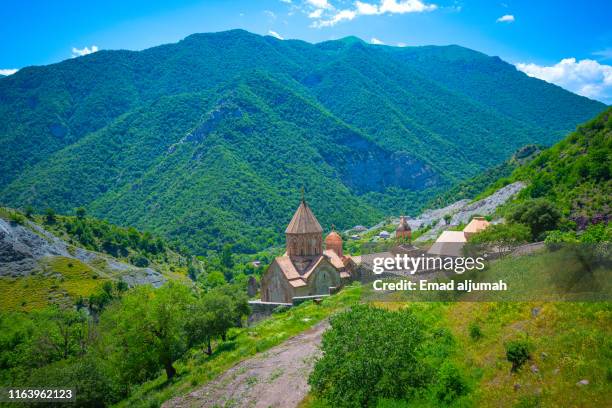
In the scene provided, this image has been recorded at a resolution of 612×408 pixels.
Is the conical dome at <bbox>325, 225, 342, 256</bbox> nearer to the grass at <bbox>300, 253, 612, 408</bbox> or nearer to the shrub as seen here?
the grass at <bbox>300, 253, 612, 408</bbox>

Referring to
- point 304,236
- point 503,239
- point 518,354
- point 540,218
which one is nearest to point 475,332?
point 518,354

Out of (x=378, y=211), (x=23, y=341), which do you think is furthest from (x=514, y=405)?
(x=378, y=211)

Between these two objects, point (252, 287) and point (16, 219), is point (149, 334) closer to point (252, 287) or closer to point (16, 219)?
point (252, 287)

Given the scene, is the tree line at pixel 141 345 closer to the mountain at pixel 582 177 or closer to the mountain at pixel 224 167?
the mountain at pixel 582 177

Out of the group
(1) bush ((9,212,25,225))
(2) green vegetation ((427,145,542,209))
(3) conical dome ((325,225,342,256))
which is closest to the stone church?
(3) conical dome ((325,225,342,256))

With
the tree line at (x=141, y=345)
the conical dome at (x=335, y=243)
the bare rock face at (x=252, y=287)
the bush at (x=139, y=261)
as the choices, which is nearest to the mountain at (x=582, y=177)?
the conical dome at (x=335, y=243)

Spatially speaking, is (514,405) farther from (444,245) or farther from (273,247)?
(273,247)
